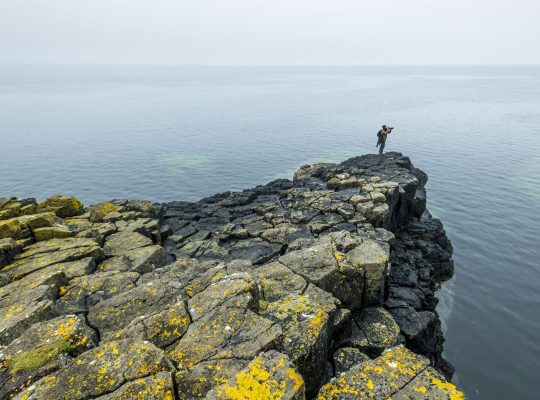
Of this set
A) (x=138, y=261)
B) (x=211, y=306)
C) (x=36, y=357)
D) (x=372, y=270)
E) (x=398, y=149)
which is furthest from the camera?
(x=398, y=149)

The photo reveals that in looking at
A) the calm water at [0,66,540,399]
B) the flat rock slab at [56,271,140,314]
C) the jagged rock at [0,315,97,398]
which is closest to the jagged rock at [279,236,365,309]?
the flat rock slab at [56,271,140,314]

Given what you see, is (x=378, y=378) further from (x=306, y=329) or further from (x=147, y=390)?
(x=147, y=390)

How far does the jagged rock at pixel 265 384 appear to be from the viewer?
6400 mm

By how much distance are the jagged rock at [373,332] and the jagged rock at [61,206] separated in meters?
21.8

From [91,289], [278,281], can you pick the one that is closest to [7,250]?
[91,289]

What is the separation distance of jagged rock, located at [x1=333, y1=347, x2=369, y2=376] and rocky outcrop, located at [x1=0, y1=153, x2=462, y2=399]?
0.04 m

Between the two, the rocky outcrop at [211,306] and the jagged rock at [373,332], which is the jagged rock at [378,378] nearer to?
the rocky outcrop at [211,306]

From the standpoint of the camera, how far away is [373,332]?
12.7 metres

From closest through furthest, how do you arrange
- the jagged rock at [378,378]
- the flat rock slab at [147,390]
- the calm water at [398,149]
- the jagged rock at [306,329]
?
the flat rock slab at [147,390] → the jagged rock at [378,378] → the jagged rock at [306,329] → the calm water at [398,149]

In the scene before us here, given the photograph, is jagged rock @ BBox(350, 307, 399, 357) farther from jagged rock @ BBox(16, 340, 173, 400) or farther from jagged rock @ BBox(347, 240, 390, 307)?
jagged rock @ BBox(16, 340, 173, 400)

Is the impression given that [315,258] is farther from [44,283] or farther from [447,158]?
[447,158]

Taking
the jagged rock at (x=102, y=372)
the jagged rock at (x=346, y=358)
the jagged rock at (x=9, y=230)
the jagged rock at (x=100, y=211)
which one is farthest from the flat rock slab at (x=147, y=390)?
the jagged rock at (x=100, y=211)

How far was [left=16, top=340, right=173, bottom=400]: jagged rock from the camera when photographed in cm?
698

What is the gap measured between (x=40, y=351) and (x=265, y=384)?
6.58 meters
